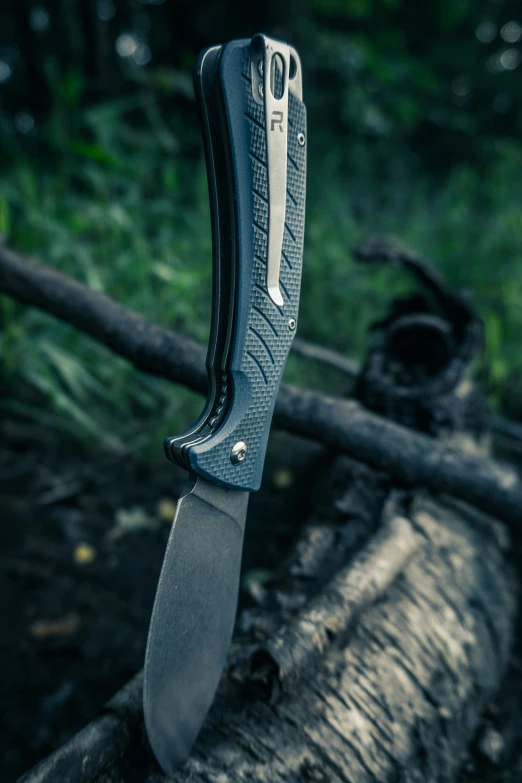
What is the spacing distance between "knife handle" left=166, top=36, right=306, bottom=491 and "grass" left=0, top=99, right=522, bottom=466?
48.6 inches

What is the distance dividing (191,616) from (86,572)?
0.79m

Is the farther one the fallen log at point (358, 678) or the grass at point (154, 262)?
the grass at point (154, 262)

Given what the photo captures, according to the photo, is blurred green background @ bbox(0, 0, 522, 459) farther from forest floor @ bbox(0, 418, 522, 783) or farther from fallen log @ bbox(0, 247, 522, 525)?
fallen log @ bbox(0, 247, 522, 525)

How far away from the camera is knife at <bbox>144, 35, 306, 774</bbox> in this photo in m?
0.72

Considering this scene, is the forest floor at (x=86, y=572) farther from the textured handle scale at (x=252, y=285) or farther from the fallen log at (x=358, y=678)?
the textured handle scale at (x=252, y=285)

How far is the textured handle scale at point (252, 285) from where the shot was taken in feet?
2.34

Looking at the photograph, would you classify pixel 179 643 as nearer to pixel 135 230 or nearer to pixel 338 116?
pixel 135 230

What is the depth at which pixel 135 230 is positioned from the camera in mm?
2578

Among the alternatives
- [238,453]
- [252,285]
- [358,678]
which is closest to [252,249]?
[252,285]

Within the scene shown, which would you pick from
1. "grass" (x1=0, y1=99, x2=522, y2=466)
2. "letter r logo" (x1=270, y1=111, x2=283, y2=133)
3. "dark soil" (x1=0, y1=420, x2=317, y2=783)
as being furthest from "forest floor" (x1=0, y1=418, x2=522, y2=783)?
"letter r logo" (x1=270, y1=111, x2=283, y2=133)

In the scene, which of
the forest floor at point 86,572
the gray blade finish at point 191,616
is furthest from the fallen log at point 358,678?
the forest floor at point 86,572

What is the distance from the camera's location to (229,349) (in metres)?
0.78

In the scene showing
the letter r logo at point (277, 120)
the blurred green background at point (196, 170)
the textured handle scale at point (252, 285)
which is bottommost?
the blurred green background at point (196, 170)

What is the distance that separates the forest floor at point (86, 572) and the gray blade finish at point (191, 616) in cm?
42
